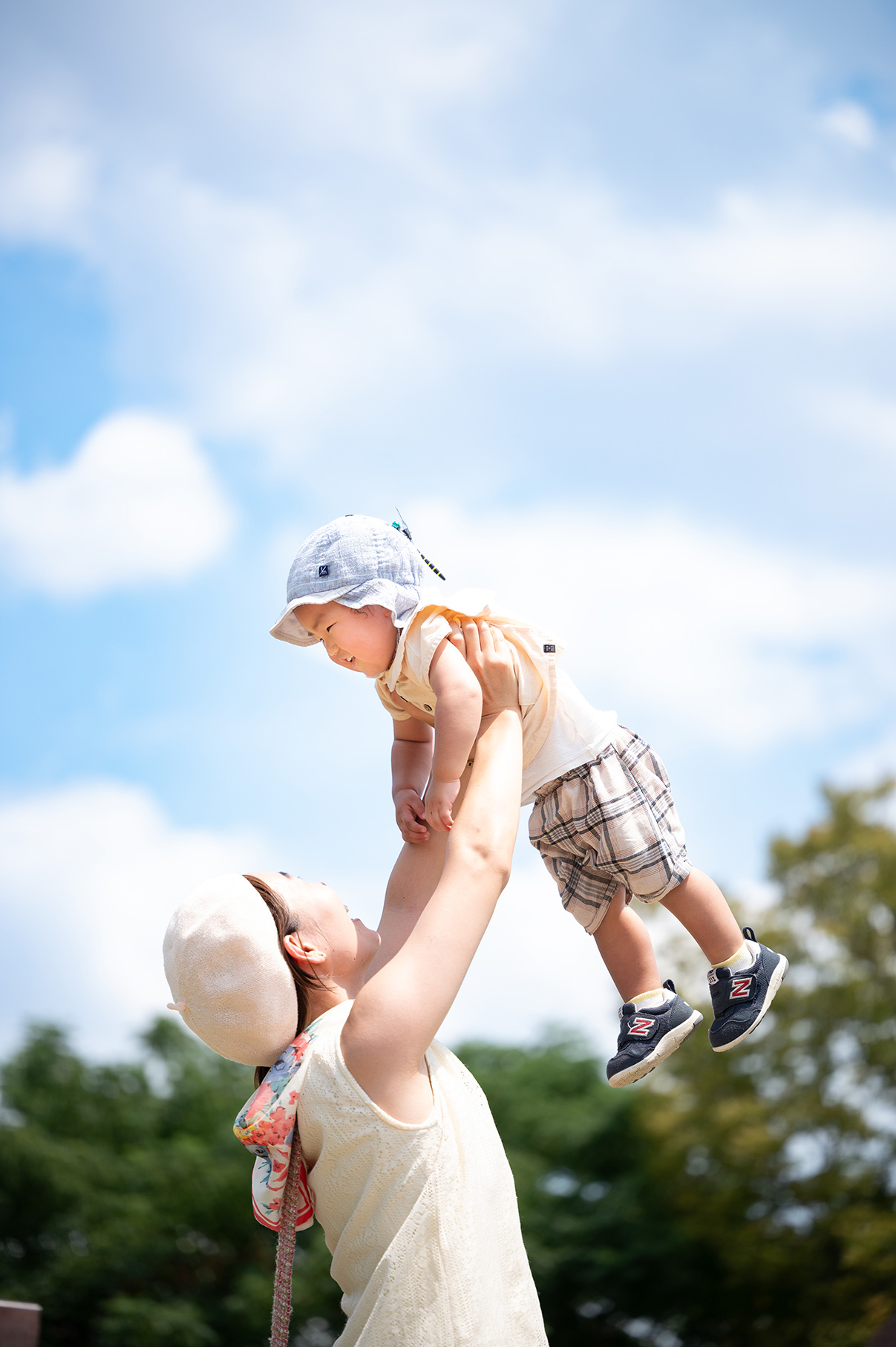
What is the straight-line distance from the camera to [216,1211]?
21812 mm

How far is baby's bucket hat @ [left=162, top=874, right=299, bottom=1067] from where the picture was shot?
2.22m

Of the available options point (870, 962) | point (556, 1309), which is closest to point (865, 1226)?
point (870, 962)

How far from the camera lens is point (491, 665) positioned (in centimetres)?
259

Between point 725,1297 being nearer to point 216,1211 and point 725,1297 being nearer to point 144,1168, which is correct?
point 216,1211

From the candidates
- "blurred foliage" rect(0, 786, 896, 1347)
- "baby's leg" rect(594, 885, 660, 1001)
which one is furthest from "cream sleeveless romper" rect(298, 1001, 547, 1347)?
"blurred foliage" rect(0, 786, 896, 1347)

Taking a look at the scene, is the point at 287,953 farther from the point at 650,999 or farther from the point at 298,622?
the point at 650,999

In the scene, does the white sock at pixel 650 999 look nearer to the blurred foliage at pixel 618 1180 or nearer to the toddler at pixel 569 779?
the toddler at pixel 569 779

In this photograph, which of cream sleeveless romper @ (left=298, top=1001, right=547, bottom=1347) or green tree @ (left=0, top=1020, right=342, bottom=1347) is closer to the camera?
cream sleeveless romper @ (left=298, top=1001, right=547, bottom=1347)

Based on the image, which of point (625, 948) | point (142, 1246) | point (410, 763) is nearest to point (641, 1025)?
Result: point (625, 948)

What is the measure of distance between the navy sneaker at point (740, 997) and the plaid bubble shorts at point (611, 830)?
254 millimetres

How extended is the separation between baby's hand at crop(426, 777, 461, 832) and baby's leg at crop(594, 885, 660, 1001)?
609 millimetres

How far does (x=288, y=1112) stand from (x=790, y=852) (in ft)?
58.0

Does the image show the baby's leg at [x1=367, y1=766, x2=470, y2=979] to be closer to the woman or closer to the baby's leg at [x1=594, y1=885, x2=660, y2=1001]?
the woman

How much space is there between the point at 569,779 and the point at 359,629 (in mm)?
637
